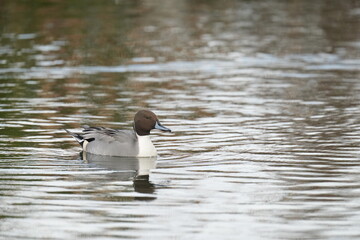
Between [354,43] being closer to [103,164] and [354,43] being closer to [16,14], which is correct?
[16,14]

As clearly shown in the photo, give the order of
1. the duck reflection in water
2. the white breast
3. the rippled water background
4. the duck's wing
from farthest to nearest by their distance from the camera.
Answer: the duck's wing < the white breast < the duck reflection in water < the rippled water background

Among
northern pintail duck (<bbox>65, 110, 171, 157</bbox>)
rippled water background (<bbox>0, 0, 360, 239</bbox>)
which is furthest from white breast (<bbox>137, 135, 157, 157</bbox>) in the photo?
rippled water background (<bbox>0, 0, 360, 239</bbox>)

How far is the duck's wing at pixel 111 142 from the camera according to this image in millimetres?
14281

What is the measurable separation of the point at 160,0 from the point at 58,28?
346 inches

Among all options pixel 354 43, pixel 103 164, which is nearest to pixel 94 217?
pixel 103 164

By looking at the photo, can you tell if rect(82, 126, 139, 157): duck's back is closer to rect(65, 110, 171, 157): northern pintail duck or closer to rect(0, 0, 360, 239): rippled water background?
rect(65, 110, 171, 157): northern pintail duck

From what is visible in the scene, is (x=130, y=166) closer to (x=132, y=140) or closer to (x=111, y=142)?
(x=132, y=140)

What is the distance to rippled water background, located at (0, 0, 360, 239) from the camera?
10789 mm

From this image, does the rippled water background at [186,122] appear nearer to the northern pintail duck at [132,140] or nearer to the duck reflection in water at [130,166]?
the duck reflection in water at [130,166]

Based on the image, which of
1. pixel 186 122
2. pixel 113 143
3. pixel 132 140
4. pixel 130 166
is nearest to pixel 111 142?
pixel 113 143

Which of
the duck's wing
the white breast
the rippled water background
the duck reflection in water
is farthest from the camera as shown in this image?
the duck's wing

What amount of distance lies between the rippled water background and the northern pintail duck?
0.62 ft

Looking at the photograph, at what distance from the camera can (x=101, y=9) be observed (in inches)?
1390

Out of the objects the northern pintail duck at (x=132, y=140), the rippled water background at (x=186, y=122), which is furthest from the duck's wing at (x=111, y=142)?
the rippled water background at (x=186, y=122)
